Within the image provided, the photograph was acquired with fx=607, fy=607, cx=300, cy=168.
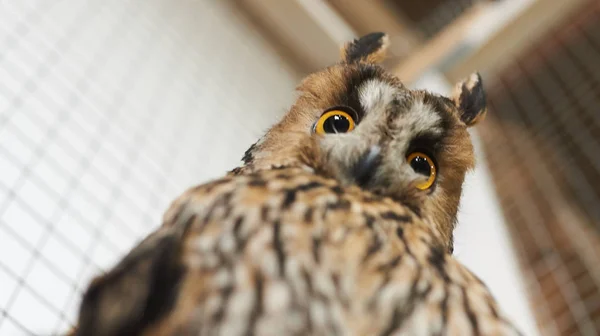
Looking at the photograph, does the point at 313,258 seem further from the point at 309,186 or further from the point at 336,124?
the point at 336,124

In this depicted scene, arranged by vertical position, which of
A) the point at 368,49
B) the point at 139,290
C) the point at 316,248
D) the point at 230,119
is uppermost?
the point at 230,119

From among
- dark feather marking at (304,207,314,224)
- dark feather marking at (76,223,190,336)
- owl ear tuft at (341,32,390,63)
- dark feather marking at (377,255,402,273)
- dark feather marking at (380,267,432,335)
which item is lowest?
dark feather marking at (76,223,190,336)

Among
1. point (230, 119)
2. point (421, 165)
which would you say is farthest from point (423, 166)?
point (230, 119)

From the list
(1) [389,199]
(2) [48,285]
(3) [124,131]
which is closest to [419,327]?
(1) [389,199]

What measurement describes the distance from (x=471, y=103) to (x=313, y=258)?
1.86ft

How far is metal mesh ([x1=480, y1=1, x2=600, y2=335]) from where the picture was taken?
1899 mm

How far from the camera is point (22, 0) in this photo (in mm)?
1614

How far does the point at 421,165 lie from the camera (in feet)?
3.05

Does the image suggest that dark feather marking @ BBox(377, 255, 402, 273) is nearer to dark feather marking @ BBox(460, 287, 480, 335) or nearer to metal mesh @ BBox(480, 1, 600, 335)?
dark feather marking @ BBox(460, 287, 480, 335)

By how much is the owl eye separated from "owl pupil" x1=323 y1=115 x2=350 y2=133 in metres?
0.10


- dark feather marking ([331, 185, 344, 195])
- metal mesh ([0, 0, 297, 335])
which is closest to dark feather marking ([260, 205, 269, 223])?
dark feather marking ([331, 185, 344, 195])

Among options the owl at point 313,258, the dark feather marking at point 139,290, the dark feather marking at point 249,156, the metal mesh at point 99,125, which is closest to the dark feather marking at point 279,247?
the owl at point 313,258

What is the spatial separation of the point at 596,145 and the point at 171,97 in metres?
1.46

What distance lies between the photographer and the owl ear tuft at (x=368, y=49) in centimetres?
113
